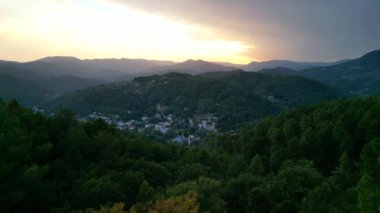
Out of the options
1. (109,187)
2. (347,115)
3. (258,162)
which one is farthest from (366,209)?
(347,115)

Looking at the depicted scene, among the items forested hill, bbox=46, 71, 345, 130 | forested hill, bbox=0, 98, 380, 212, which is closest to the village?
forested hill, bbox=46, 71, 345, 130

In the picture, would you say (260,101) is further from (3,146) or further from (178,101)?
(3,146)

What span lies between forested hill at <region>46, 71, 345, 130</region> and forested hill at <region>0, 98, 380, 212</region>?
3166 inches

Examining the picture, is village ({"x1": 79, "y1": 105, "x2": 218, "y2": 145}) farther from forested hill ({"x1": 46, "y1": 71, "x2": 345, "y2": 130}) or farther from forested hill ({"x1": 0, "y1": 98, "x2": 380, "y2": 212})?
forested hill ({"x1": 0, "y1": 98, "x2": 380, "y2": 212})

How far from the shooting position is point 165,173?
2991cm

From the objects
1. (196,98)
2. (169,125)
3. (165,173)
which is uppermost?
(165,173)

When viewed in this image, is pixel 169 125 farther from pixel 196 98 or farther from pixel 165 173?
pixel 165 173

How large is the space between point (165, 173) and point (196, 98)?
431 feet

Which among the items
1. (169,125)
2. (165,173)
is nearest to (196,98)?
(169,125)

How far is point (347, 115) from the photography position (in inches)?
1736

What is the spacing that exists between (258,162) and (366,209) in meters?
26.4

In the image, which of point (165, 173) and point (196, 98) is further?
point (196, 98)

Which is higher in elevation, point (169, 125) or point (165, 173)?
point (165, 173)

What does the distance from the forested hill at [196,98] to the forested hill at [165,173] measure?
264 feet
